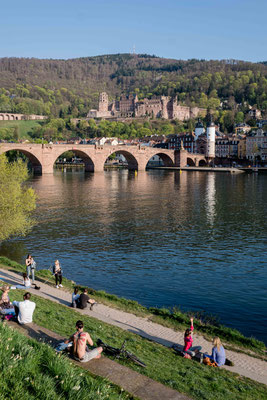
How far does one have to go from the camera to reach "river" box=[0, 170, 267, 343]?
1593 centimetres

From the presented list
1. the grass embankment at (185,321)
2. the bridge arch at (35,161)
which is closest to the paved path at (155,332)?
the grass embankment at (185,321)

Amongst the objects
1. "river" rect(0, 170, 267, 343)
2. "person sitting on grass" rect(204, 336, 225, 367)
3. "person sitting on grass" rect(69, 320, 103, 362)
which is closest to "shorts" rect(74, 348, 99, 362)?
"person sitting on grass" rect(69, 320, 103, 362)

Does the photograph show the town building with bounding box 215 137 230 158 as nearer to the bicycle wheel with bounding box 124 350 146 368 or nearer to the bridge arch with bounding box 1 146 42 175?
the bridge arch with bounding box 1 146 42 175

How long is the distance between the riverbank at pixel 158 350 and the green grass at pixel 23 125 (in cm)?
15675

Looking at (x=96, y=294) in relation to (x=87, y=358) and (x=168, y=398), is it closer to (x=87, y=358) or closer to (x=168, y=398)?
(x=87, y=358)

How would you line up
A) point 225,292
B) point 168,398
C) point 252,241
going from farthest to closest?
point 252,241, point 225,292, point 168,398

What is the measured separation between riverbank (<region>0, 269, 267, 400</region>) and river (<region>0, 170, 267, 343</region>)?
296cm

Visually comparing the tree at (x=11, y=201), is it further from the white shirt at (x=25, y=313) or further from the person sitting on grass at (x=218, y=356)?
the person sitting on grass at (x=218, y=356)

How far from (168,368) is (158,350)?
3.75ft

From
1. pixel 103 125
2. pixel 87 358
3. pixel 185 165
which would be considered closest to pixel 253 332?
pixel 87 358

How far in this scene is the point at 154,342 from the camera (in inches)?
416

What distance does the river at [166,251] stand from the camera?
52.3 feet

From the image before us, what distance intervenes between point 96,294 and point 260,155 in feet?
367

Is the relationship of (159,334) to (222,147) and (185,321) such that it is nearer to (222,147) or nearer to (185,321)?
(185,321)
